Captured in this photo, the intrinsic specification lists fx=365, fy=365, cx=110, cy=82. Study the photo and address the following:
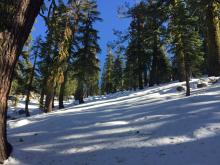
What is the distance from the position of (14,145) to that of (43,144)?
2.34ft

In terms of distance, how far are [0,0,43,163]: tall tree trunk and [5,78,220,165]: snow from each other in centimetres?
128

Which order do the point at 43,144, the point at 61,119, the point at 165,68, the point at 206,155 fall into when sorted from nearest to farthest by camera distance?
the point at 206,155
the point at 43,144
the point at 61,119
the point at 165,68

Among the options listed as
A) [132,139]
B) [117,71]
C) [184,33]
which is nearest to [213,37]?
[184,33]

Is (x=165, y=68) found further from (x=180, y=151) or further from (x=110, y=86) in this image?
(x=180, y=151)

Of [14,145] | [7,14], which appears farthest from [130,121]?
[7,14]

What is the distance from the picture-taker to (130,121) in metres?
9.58

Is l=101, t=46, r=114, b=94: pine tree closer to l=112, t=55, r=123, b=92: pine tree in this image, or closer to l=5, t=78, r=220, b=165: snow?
l=112, t=55, r=123, b=92: pine tree

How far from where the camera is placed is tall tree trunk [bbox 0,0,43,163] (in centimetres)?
705

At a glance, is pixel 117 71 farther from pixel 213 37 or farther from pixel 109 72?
pixel 213 37

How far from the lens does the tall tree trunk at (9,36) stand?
7.05m

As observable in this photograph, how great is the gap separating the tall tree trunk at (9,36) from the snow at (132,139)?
1.28 metres

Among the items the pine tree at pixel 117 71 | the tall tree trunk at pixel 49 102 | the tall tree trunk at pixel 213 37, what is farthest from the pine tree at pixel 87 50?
the pine tree at pixel 117 71

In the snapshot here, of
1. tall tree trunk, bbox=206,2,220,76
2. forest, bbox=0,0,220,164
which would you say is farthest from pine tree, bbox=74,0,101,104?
tall tree trunk, bbox=206,2,220,76

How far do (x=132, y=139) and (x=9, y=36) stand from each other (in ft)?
10.9
